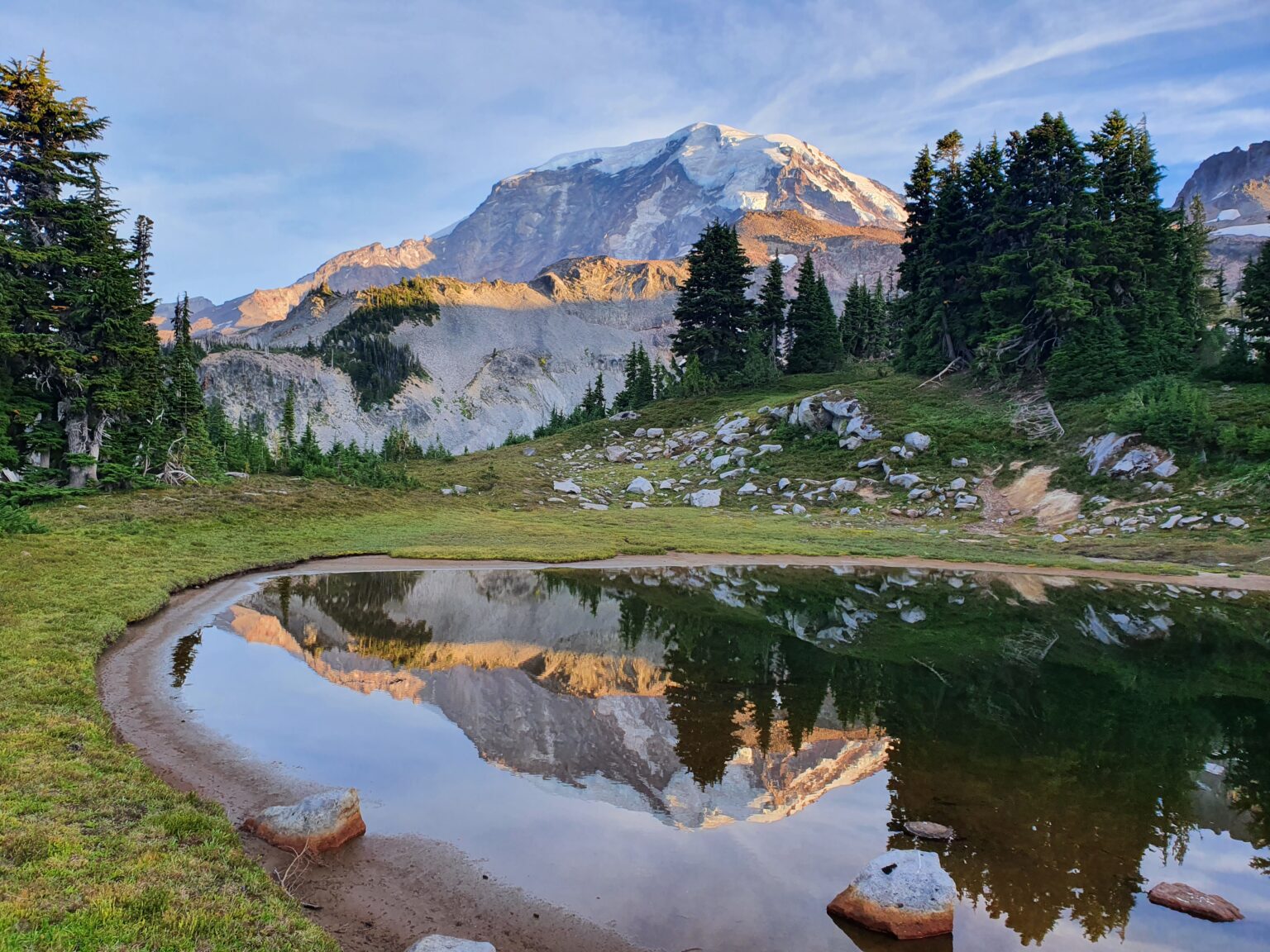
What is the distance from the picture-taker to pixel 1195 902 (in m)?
7.21

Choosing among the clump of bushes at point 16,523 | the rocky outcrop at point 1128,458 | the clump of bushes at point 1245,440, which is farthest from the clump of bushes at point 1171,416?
the clump of bushes at point 16,523

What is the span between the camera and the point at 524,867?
8086 millimetres

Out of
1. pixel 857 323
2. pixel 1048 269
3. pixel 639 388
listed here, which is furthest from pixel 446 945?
pixel 857 323

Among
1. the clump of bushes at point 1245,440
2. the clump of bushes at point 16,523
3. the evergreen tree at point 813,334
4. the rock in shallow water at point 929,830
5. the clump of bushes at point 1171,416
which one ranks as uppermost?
the evergreen tree at point 813,334

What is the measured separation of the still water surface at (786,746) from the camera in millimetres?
7617

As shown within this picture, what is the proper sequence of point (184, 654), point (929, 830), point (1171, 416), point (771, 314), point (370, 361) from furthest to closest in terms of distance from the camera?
1. point (370, 361)
2. point (771, 314)
3. point (1171, 416)
4. point (184, 654)
5. point (929, 830)

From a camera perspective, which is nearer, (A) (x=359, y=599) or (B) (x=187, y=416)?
(A) (x=359, y=599)

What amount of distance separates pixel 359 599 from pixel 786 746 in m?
16.7

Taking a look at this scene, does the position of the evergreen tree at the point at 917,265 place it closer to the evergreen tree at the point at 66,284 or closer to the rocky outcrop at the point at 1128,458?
the rocky outcrop at the point at 1128,458

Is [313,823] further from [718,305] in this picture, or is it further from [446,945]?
[718,305]

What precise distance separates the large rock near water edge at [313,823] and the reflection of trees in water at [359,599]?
980 centimetres

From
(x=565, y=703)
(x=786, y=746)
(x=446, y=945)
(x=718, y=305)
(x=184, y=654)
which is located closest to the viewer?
(x=446, y=945)

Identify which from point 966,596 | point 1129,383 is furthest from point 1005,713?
point 1129,383

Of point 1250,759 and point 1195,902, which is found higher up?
point 1195,902
